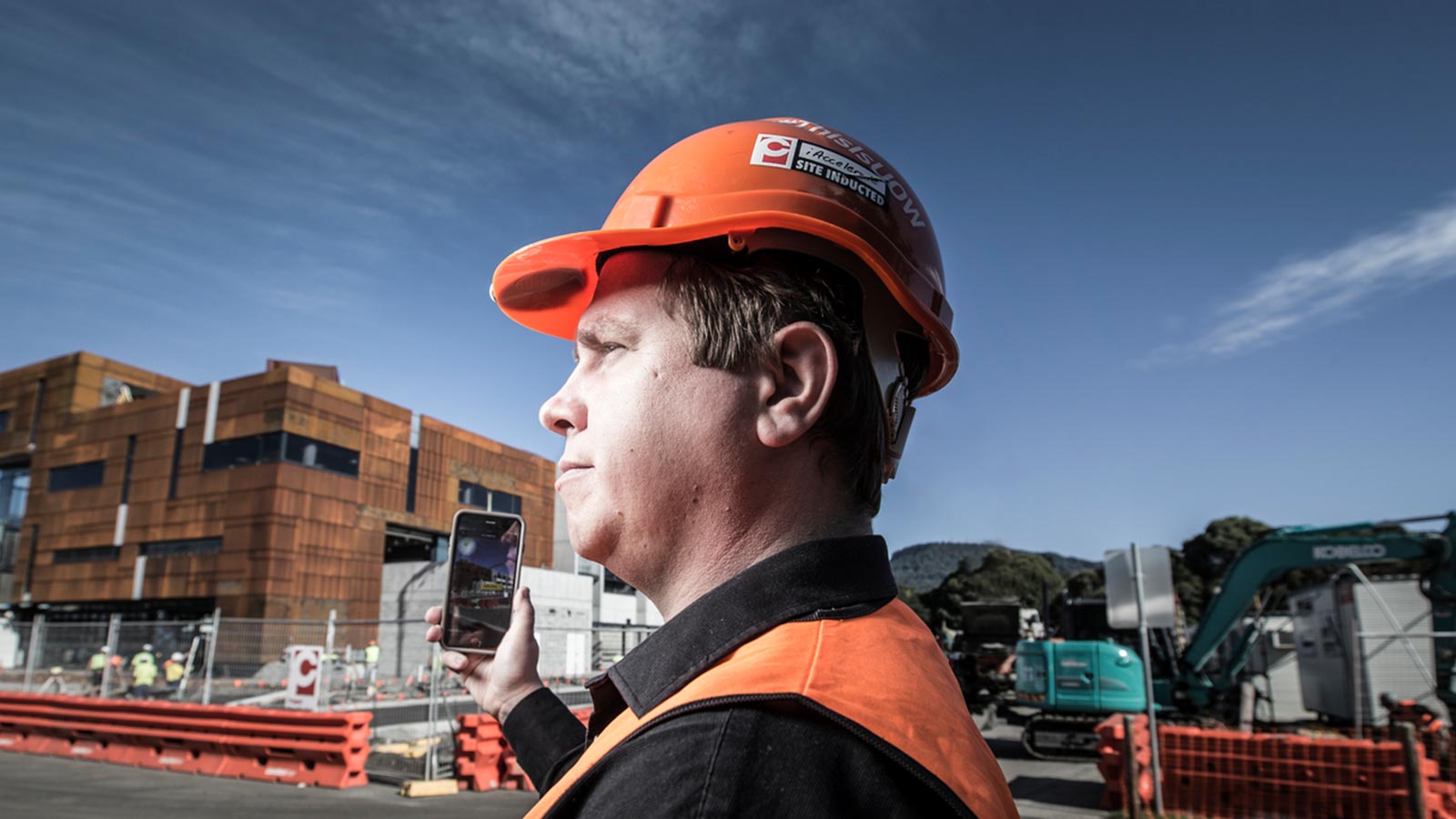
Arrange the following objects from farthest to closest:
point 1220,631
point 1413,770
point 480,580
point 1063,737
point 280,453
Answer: point 280,453 → point 1220,631 → point 1063,737 → point 1413,770 → point 480,580

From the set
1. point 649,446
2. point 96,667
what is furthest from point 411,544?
point 649,446

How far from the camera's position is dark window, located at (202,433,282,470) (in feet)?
139

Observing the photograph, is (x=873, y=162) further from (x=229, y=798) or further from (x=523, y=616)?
(x=229, y=798)

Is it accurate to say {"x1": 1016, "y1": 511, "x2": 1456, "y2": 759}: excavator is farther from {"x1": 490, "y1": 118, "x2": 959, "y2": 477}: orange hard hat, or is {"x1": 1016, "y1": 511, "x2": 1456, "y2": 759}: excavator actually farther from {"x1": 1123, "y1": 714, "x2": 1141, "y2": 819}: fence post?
{"x1": 490, "y1": 118, "x2": 959, "y2": 477}: orange hard hat

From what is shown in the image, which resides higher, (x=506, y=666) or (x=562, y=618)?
(x=506, y=666)

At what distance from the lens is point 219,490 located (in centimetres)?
4356

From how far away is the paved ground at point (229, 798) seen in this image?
988cm

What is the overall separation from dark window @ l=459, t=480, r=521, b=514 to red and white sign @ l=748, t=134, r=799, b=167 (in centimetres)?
5209

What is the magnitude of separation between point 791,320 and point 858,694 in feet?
1.76

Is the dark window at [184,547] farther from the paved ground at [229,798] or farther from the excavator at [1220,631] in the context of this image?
the excavator at [1220,631]

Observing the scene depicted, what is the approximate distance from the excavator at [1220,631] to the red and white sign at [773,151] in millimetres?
15991

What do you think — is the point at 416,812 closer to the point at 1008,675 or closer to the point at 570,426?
the point at 570,426

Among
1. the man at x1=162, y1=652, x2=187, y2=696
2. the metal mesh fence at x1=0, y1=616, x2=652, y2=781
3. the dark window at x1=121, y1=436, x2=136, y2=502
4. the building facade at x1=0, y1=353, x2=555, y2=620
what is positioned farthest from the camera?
the dark window at x1=121, y1=436, x2=136, y2=502

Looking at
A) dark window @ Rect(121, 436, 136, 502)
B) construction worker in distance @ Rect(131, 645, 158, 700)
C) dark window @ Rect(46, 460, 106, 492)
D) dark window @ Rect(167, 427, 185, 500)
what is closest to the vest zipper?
construction worker in distance @ Rect(131, 645, 158, 700)
